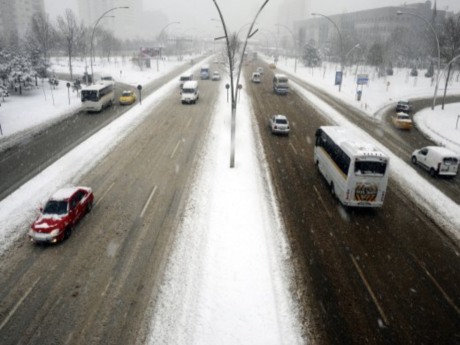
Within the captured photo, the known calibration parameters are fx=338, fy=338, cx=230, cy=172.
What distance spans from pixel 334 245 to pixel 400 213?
540cm

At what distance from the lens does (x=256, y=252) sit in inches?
550

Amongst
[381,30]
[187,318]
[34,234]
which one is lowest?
[187,318]

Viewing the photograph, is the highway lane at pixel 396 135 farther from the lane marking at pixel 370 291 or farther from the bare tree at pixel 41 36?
the bare tree at pixel 41 36

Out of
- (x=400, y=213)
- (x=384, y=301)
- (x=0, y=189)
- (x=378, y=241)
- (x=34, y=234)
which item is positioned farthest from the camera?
(x=0, y=189)

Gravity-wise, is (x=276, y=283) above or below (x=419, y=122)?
below

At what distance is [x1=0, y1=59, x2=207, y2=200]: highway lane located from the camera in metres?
21.2

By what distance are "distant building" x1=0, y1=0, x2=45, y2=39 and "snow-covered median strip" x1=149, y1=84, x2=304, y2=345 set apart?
181 m

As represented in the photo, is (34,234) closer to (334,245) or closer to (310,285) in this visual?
(310,285)

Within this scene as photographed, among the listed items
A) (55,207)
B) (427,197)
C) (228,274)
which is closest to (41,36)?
(55,207)

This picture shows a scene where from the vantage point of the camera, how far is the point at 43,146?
87.9ft

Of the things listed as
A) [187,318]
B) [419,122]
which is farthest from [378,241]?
[419,122]

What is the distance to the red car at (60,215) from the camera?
45.6ft

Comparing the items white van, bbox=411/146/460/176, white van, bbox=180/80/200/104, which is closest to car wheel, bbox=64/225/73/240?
white van, bbox=411/146/460/176

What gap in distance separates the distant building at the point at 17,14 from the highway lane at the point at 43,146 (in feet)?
518
